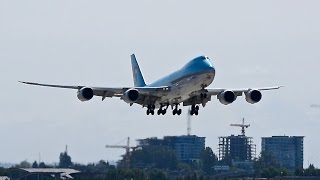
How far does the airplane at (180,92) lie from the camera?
107250 millimetres

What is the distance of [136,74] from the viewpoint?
13362 cm

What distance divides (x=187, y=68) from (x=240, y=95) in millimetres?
11033

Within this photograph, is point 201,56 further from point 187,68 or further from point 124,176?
point 124,176

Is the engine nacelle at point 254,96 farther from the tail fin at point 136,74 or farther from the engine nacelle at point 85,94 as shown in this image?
the tail fin at point 136,74

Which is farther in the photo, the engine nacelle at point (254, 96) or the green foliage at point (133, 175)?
the green foliage at point (133, 175)

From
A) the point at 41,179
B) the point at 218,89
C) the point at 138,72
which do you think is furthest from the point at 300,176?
the point at 218,89

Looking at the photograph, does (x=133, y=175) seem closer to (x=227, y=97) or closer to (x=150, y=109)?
(x=150, y=109)

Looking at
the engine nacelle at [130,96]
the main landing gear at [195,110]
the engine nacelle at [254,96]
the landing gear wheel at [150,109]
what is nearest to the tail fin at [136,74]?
the landing gear wheel at [150,109]

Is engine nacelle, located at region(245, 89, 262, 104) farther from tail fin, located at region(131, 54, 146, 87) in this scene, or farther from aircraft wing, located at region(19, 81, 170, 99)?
tail fin, located at region(131, 54, 146, 87)

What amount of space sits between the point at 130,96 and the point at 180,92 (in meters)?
5.46

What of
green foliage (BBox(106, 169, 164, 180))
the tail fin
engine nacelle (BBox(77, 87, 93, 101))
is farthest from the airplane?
green foliage (BBox(106, 169, 164, 180))

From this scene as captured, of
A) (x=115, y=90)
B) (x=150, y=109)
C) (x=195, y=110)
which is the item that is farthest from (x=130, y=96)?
(x=195, y=110)

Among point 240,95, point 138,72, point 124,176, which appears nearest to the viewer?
point 240,95

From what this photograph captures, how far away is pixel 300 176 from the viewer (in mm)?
197125
